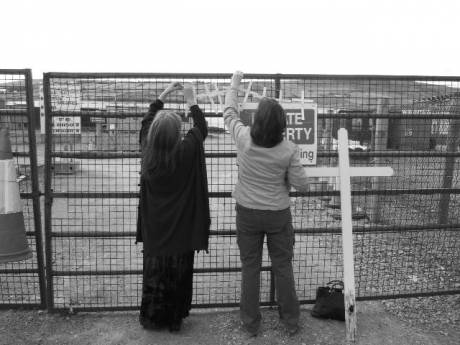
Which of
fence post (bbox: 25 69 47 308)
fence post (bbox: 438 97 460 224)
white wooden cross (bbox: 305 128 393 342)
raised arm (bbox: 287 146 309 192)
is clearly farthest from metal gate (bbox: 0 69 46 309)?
fence post (bbox: 438 97 460 224)

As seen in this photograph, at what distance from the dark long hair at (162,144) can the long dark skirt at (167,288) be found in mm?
795

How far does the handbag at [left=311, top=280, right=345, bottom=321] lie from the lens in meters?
4.24

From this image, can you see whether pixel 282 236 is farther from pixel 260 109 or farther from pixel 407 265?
pixel 407 265

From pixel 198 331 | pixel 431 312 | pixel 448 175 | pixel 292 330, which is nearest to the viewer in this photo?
pixel 292 330

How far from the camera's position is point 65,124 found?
13.4ft

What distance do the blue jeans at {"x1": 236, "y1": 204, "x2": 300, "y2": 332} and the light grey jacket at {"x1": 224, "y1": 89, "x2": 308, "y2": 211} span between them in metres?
0.09

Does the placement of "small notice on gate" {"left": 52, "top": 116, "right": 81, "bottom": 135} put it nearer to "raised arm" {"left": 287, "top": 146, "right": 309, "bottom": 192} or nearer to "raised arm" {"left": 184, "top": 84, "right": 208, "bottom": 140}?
"raised arm" {"left": 184, "top": 84, "right": 208, "bottom": 140}

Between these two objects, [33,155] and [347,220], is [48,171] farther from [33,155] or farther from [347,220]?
[347,220]

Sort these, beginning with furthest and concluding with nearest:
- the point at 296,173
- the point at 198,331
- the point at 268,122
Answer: the point at 198,331 < the point at 296,173 < the point at 268,122

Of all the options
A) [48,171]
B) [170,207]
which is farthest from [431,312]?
[48,171]

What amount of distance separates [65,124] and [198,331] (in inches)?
86.1

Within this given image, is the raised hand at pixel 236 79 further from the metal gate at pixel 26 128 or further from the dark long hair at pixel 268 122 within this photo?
the metal gate at pixel 26 128

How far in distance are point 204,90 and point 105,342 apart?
2332 mm

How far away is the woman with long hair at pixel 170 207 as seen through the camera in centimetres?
349
